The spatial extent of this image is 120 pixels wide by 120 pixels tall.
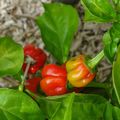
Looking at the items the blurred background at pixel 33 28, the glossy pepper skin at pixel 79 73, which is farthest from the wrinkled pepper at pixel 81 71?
the blurred background at pixel 33 28

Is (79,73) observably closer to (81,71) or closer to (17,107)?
(81,71)

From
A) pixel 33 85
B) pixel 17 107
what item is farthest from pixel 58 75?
pixel 17 107

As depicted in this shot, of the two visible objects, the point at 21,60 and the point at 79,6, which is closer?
the point at 21,60

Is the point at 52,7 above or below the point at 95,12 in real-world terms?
below

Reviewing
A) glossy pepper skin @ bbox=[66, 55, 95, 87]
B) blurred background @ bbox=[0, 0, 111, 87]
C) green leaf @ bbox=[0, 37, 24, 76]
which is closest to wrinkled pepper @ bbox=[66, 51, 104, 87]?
glossy pepper skin @ bbox=[66, 55, 95, 87]

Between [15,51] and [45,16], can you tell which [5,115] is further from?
[45,16]

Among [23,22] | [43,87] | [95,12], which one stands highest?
[95,12]

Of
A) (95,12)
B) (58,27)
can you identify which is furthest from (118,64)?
(58,27)

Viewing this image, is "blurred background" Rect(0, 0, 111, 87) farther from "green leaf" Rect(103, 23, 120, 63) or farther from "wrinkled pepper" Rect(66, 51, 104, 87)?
"green leaf" Rect(103, 23, 120, 63)

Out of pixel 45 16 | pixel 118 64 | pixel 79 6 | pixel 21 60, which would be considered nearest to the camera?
Result: pixel 118 64
